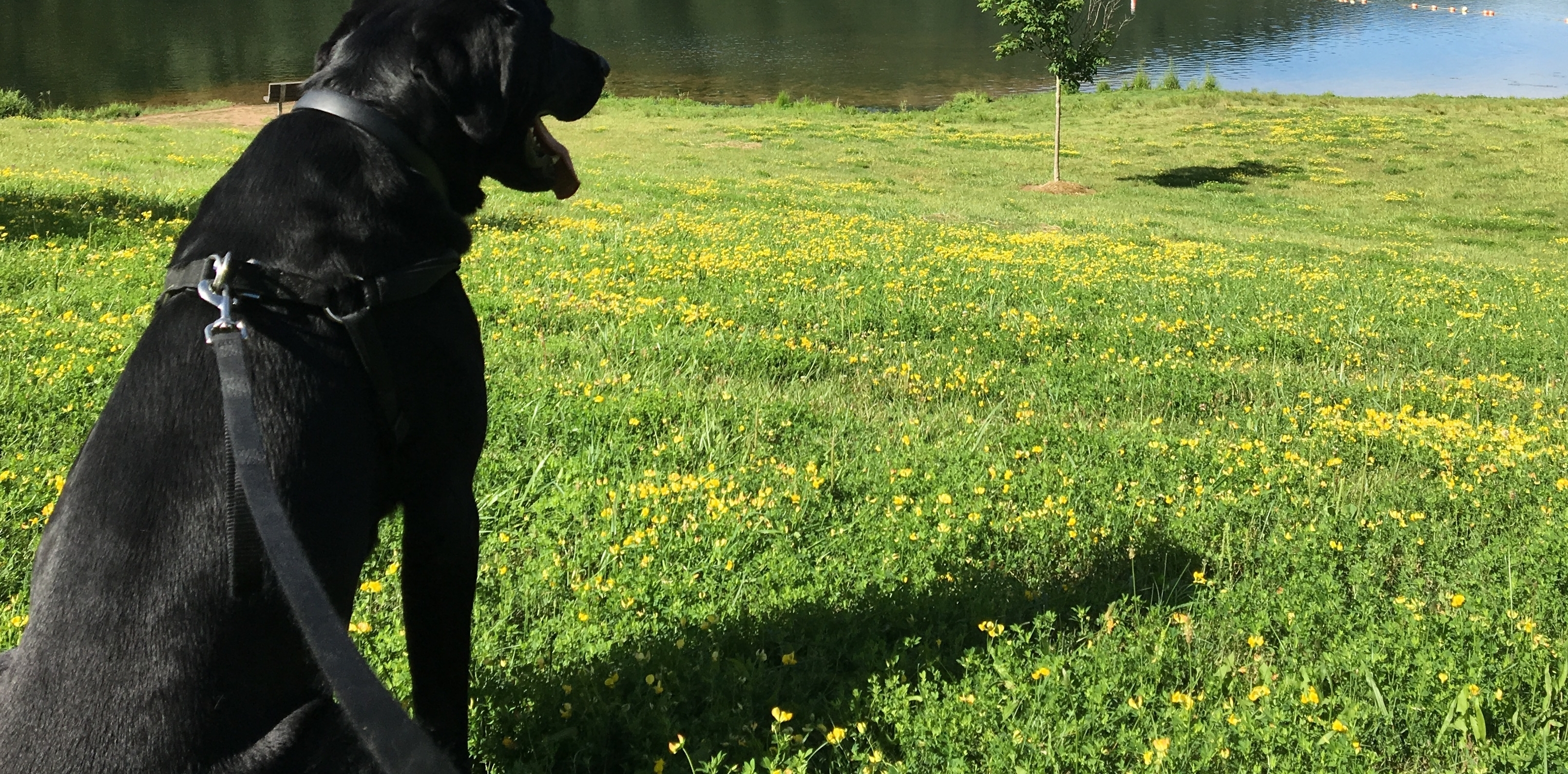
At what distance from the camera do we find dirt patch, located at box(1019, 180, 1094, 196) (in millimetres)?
24578

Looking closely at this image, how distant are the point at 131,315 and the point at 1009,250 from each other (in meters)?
9.25

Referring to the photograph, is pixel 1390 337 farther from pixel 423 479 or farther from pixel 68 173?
pixel 68 173

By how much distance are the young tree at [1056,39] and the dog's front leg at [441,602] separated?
2531 centimetres

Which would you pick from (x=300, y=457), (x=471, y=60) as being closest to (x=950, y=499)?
(x=471, y=60)


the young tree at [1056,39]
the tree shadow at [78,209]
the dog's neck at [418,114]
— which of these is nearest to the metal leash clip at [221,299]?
the dog's neck at [418,114]

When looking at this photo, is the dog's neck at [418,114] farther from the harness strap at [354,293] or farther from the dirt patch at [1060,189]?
the dirt patch at [1060,189]

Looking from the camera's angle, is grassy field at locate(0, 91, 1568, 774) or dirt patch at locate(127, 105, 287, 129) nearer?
grassy field at locate(0, 91, 1568, 774)

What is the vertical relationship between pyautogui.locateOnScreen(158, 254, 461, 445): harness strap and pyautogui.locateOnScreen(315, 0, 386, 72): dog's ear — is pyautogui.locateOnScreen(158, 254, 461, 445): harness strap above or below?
below

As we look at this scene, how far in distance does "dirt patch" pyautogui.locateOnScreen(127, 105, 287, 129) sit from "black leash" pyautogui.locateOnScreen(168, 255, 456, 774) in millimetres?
28331

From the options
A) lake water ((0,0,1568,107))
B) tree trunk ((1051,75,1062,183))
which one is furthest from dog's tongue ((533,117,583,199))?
lake water ((0,0,1568,107))

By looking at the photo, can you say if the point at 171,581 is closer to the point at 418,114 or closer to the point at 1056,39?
Result: the point at 418,114

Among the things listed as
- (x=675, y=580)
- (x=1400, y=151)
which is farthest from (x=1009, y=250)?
(x=1400, y=151)

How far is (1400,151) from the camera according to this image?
31500 mm

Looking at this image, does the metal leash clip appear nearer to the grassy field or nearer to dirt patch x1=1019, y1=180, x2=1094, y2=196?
the grassy field
